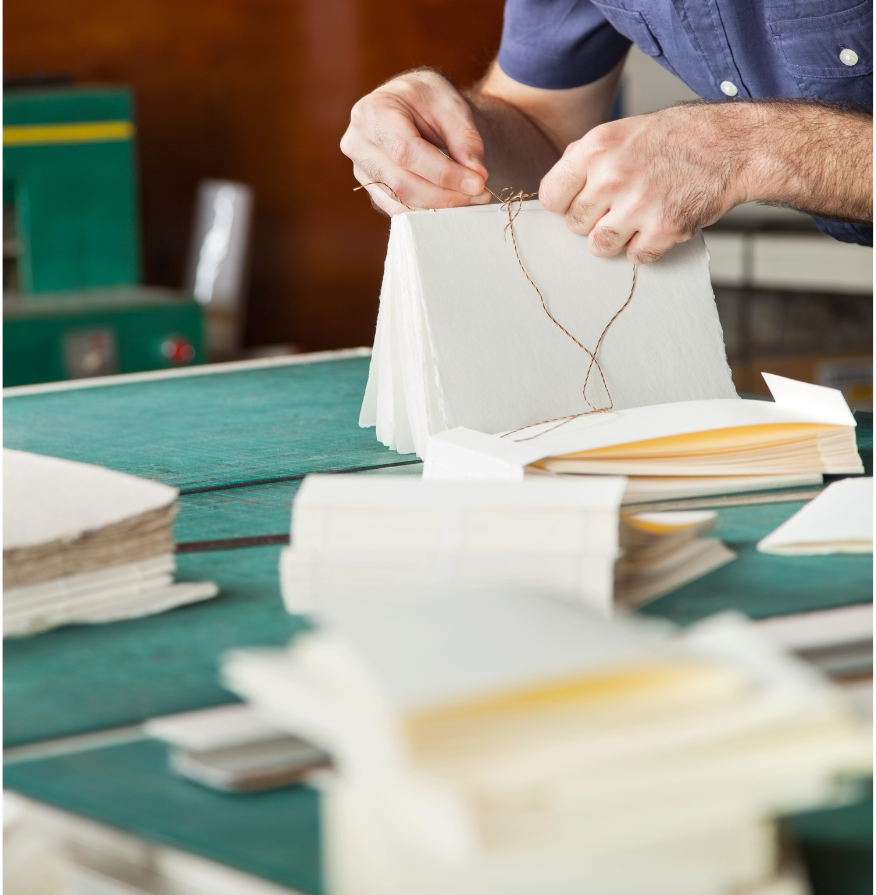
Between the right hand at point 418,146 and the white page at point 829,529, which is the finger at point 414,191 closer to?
the right hand at point 418,146

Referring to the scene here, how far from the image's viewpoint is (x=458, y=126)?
1468 millimetres

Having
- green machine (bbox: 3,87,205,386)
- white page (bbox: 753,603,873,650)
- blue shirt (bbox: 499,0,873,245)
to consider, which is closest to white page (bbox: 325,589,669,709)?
white page (bbox: 753,603,873,650)

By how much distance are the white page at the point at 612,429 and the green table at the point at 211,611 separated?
0.11m

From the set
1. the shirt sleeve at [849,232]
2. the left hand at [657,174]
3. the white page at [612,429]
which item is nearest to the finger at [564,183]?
the left hand at [657,174]

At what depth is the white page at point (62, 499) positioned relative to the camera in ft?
2.68

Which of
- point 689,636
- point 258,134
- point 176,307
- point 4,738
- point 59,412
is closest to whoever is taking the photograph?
point 689,636

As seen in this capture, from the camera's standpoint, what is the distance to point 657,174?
4.20 feet

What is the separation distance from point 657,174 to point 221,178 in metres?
2.95

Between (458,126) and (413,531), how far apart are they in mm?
799

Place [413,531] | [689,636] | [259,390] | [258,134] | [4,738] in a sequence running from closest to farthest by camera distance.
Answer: [689,636] < [4,738] < [413,531] < [259,390] < [258,134]

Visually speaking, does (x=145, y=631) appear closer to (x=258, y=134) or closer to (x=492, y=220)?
(x=492, y=220)

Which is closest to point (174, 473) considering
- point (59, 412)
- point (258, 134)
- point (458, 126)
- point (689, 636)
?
point (59, 412)

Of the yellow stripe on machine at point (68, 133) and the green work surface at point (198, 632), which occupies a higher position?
the yellow stripe on machine at point (68, 133)

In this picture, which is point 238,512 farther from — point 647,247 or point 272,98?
point 272,98
